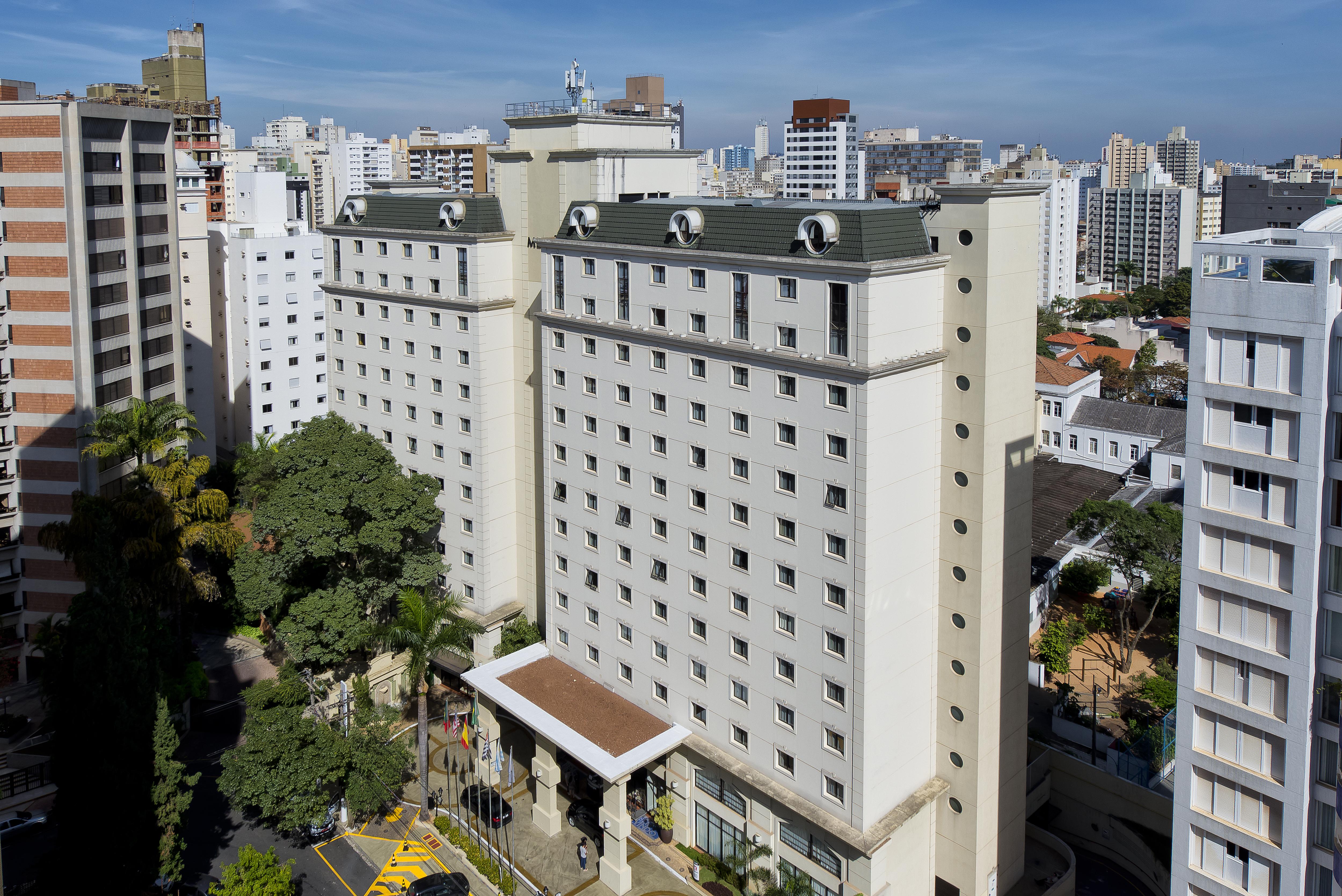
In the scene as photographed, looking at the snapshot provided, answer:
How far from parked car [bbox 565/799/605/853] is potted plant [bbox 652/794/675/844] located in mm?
3017

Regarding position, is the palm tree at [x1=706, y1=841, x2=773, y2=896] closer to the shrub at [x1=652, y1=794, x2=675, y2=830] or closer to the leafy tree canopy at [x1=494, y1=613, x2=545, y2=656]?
the shrub at [x1=652, y1=794, x2=675, y2=830]

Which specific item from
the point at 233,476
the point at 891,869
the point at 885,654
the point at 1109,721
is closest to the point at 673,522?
the point at 885,654

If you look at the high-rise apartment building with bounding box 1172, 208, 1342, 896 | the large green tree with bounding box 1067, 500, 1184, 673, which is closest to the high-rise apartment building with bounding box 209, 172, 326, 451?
the large green tree with bounding box 1067, 500, 1184, 673

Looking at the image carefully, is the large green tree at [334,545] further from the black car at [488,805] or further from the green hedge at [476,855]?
the green hedge at [476,855]

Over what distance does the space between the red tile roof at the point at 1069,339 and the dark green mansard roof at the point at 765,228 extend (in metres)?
107

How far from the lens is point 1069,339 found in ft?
491

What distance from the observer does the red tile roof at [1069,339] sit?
148250 mm

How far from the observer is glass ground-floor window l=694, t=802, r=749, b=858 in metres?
49.2

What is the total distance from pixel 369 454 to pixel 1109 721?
4793cm

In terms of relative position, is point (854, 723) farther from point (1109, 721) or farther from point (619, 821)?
point (1109, 721)

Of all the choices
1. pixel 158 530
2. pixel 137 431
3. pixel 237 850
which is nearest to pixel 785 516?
pixel 237 850

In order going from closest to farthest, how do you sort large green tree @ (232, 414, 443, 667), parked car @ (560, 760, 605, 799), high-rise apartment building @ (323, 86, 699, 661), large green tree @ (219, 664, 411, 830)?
large green tree @ (219, 664, 411, 830), parked car @ (560, 760, 605, 799), large green tree @ (232, 414, 443, 667), high-rise apartment building @ (323, 86, 699, 661)

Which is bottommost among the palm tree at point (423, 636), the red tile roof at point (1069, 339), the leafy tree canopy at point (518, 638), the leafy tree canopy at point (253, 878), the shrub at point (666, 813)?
the shrub at point (666, 813)

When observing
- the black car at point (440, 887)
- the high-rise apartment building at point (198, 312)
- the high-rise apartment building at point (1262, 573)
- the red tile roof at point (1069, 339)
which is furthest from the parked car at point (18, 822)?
the red tile roof at point (1069, 339)
